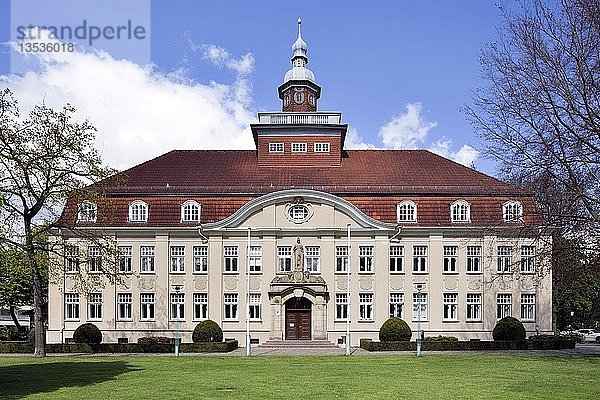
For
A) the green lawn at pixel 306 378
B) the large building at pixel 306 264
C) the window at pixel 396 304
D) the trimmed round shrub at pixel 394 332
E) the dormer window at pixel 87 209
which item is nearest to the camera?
the green lawn at pixel 306 378

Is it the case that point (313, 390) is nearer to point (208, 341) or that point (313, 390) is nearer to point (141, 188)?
A: point (208, 341)

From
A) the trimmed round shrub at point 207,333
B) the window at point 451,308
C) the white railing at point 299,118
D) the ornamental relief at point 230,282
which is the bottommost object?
the trimmed round shrub at point 207,333

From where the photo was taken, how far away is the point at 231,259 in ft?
152

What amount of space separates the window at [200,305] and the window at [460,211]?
592 inches

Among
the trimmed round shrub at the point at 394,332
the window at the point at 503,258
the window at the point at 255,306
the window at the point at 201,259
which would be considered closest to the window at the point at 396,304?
the trimmed round shrub at the point at 394,332

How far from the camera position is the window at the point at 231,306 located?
151 feet

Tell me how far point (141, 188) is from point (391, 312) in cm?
1619

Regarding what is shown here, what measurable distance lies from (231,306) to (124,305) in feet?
20.3

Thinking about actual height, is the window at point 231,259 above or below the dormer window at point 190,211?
below

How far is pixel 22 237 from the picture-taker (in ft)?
111

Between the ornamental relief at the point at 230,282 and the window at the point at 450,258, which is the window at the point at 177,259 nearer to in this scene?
the ornamental relief at the point at 230,282

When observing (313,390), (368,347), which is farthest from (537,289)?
(313,390)

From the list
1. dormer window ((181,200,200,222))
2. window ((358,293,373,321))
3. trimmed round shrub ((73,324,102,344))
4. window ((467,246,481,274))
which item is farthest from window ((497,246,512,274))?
trimmed round shrub ((73,324,102,344))

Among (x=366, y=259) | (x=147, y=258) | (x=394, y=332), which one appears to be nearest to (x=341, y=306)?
(x=366, y=259)
